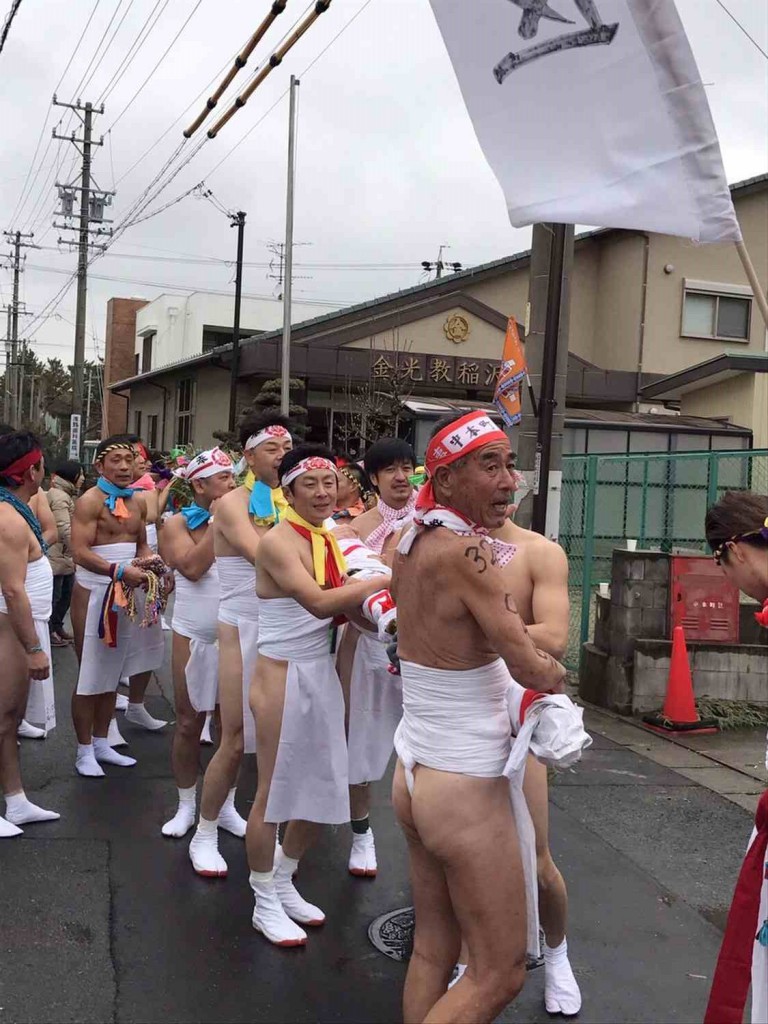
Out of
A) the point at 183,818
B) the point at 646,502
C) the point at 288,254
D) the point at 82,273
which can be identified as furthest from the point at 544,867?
the point at 82,273

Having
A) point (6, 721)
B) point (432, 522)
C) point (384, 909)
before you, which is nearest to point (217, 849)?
point (384, 909)

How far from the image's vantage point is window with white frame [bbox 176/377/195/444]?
26.6 m

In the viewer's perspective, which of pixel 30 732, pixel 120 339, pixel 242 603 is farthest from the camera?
pixel 120 339

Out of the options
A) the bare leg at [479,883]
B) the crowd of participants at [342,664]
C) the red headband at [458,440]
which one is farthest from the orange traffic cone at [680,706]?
the red headband at [458,440]

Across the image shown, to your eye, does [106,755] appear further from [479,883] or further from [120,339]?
[120,339]

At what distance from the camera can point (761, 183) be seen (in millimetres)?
24016

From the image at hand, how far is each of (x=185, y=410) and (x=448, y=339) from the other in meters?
8.16

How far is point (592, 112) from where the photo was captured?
12.5 ft

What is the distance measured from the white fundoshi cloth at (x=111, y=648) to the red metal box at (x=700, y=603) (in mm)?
4198

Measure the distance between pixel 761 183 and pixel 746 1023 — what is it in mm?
24334

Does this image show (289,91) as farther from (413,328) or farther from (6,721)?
(6,721)

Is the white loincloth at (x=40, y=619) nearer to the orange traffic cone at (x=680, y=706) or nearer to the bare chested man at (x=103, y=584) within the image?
the bare chested man at (x=103, y=584)

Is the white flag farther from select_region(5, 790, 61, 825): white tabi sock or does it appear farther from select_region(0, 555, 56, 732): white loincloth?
select_region(5, 790, 61, 825): white tabi sock

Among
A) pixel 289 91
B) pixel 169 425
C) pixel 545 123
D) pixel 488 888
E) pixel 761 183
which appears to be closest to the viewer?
pixel 488 888
